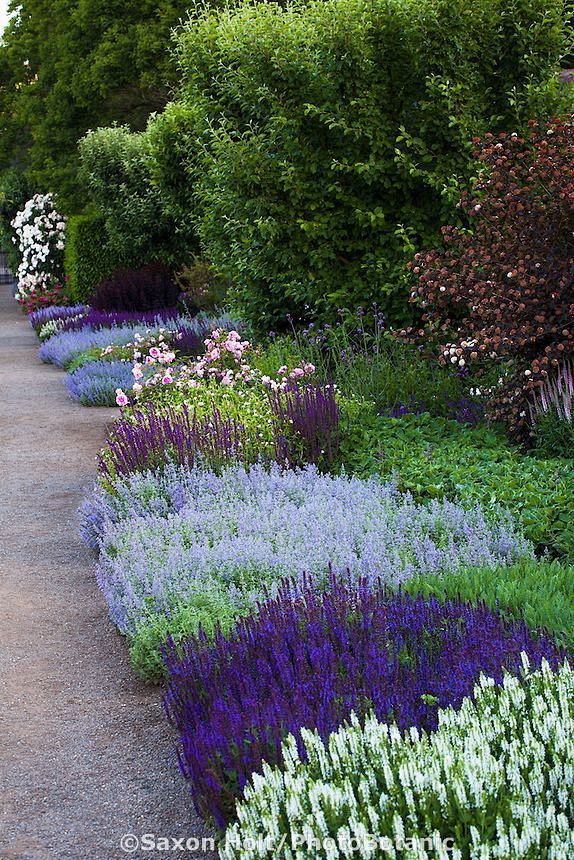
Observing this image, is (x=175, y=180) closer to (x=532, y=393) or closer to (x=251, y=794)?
(x=532, y=393)

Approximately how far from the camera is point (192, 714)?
322 centimetres

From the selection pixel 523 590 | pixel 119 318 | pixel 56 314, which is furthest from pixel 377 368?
pixel 56 314

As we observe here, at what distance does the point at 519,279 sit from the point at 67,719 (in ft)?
12.4

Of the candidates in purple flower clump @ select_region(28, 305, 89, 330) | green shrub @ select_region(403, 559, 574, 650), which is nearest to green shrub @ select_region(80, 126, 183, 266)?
purple flower clump @ select_region(28, 305, 89, 330)

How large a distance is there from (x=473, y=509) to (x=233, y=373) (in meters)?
3.97

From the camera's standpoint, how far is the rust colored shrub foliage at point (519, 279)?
20.3 ft

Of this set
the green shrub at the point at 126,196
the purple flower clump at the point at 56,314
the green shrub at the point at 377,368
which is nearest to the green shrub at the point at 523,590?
the green shrub at the point at 377,368

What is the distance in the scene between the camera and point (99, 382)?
36.4 feet

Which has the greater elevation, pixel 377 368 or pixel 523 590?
pixel 377 368

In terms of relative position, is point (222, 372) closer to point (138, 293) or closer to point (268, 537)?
point (268, 537)

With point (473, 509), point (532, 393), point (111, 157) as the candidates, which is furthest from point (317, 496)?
point (111, 157)

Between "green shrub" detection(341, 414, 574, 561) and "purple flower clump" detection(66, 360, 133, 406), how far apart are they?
14.6 ft

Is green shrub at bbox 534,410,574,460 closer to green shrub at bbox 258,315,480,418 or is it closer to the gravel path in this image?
green shrub at bbox 258,315,480,418

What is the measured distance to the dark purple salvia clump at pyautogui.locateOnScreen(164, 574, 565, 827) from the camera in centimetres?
287
